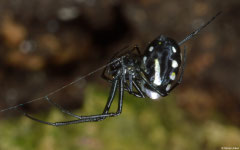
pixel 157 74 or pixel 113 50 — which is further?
pixel 113 50

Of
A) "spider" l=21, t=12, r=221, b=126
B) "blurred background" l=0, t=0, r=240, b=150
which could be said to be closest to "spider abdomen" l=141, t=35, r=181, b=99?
"spider" l=21, t=12, r=221, b=126

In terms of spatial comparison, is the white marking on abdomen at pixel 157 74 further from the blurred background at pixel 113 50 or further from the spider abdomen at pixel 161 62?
the blurred background at pixel 113 50

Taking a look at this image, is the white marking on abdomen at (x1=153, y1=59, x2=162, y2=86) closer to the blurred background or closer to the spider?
the spider

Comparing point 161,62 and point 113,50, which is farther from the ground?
point 113,50

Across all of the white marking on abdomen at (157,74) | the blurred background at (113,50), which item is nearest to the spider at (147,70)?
the white marking on abdomen at (157,74)

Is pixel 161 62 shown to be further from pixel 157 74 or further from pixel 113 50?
pixel 113 50

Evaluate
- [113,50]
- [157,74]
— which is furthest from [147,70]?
[113,50]

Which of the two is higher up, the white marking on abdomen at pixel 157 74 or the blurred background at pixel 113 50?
the blurred background at pixel 113 50
